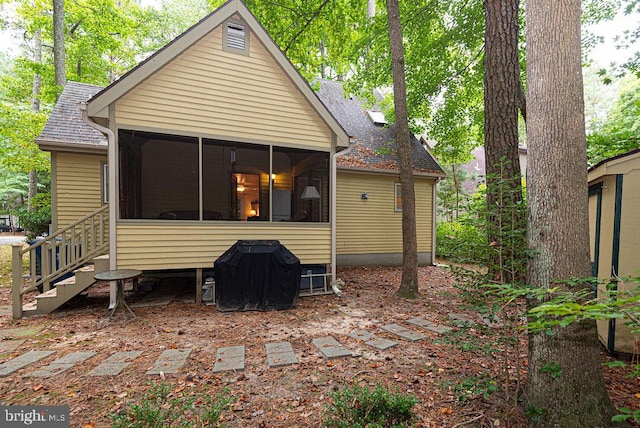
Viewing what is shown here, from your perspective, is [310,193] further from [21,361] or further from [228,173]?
[21,361]

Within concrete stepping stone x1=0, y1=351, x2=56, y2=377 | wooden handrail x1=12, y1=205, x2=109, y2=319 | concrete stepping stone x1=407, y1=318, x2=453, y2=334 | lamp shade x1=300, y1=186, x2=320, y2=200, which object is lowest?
concrete stepping stone x1=407, y1=318, x2=453, y2=334

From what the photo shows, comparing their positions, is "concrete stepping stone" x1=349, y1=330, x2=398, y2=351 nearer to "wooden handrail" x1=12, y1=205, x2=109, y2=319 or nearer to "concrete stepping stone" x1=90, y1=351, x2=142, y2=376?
"concrete stepping stone" x1=90, y1=351, x2=142, y2=376

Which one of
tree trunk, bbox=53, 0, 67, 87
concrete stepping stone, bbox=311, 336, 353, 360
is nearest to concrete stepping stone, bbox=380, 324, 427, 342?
concrete stepping stone, bbox=311, 336, 353, 360

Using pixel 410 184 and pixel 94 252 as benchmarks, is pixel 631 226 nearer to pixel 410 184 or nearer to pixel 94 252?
pixel 410 184

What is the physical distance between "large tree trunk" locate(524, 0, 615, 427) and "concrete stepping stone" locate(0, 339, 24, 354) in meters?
5.84

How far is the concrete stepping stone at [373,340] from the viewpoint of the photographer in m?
3.77

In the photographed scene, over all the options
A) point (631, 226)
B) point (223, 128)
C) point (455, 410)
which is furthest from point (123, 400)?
point (631, 226)

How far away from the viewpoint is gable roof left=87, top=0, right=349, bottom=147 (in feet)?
16.4

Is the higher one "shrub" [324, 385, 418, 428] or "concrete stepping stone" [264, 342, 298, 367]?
"shrub" [324, 385, 418, 428]

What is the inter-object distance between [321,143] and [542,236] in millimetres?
5217

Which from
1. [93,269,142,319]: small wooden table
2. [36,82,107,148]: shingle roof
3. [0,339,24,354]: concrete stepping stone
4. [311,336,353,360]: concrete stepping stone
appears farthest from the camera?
[36,82,107,148]: shingle roof

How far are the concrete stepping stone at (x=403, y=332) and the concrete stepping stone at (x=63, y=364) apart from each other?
405 cm

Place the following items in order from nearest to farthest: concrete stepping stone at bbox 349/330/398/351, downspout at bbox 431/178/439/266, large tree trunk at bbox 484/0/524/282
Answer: concrete stepping stone at bbox 349/330/398/351 → large tree trunk at bbox 484/0/524/282 → downspout at bbox 431/178/439/266

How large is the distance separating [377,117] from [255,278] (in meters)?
9.55
